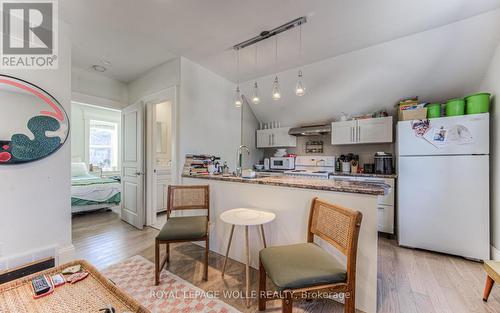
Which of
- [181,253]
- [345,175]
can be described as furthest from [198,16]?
[345,175]

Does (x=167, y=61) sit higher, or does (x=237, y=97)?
(x=167, y=61)

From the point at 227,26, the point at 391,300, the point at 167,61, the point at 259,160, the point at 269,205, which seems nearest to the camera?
the point at 391,300

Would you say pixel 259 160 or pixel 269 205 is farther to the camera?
pixel 259 160

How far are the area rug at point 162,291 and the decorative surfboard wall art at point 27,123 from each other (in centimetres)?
140

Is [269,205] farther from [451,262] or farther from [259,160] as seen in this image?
[259,160]

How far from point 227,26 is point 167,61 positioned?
1.31m

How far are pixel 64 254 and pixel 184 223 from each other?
138 centimetres

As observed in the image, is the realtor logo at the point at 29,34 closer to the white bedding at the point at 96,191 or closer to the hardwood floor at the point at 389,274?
the hardwood floor at the point at 389,274

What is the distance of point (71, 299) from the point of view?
1.03 meters

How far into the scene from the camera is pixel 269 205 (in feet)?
6.57

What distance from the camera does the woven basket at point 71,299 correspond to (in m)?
0.96

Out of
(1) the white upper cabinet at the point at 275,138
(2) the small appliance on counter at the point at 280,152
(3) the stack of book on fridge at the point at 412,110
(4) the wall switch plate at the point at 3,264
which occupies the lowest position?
(4) the wall switch plate at the point at 3,264

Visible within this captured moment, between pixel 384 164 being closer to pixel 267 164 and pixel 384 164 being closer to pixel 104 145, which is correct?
pixel 267 164

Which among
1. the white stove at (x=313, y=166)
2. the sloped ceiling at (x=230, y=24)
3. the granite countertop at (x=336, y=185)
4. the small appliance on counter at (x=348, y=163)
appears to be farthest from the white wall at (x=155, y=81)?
the small appliance on counter at (x=348, y=163)
